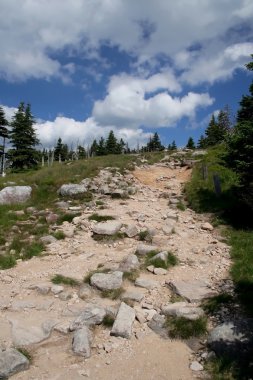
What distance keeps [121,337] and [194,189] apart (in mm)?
14606

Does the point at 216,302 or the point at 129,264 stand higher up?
the point at 129,264

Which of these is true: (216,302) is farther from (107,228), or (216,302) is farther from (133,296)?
(107,228)

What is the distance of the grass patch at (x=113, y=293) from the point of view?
973 centimetres

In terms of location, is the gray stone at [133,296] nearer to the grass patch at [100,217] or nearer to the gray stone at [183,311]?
the gray stone at [183,311]

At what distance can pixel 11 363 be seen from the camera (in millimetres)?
6809

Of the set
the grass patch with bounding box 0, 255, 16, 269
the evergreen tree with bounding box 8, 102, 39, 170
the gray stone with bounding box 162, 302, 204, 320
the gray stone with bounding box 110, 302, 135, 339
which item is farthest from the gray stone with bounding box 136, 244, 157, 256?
the evergreen tree with bounding box 8, 102, 39, 170

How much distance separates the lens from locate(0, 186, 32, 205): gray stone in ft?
62.7

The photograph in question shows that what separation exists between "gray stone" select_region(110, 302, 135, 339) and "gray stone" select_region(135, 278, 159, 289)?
1386 millimetres

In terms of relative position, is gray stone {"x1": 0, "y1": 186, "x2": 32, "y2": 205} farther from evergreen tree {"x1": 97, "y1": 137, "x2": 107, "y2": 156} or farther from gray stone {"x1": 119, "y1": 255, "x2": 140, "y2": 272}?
evergreen tree {"x1": 97, "y1": 137, "x2": 107, "y2": 156}

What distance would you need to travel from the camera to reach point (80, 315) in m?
8.70

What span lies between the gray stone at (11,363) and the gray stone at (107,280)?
3.50 m

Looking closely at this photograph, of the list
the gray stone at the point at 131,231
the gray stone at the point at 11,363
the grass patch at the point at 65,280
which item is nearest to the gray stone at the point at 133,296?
the grass patch at the point at 65,280

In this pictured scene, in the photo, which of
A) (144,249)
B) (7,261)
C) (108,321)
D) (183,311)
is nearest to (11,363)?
(108,321)

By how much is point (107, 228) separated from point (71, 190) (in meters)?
6.24
